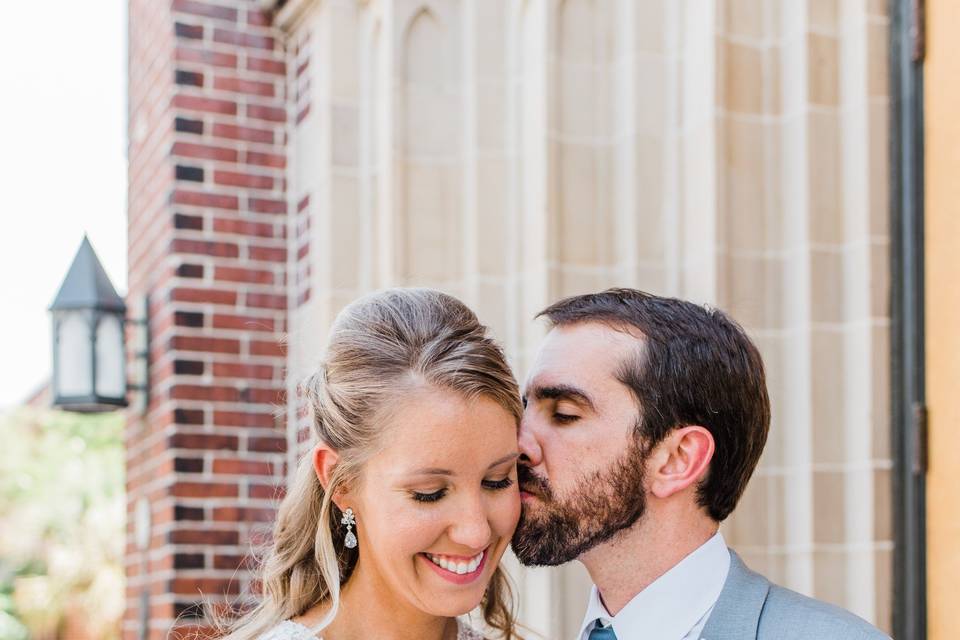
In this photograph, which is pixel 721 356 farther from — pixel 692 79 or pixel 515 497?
pixel 692 79

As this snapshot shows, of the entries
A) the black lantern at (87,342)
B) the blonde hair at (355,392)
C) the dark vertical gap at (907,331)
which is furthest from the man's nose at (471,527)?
the black lantern at (87,342)

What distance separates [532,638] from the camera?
329 centimetres

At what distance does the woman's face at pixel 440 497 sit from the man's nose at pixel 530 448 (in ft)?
0.29

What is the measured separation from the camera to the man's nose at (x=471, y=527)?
1.96m

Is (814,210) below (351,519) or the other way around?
the other way around

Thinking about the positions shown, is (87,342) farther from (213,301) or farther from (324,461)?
(324,461)

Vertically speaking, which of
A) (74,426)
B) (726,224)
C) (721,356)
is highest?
(726,224)

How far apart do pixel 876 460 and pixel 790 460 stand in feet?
0.68

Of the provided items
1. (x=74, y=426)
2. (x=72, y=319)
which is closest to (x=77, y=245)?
(x=72, y=319)

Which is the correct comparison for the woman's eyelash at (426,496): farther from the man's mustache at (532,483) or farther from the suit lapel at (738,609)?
the suit lapel at (738,609)

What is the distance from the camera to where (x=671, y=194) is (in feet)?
10.9

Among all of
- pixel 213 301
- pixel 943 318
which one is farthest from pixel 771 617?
pixel 213 301

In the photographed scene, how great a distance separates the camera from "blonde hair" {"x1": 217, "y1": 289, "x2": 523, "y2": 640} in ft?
6.80

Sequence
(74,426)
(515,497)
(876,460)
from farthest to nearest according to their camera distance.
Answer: (74,426) < (876,460) < (515,497)
